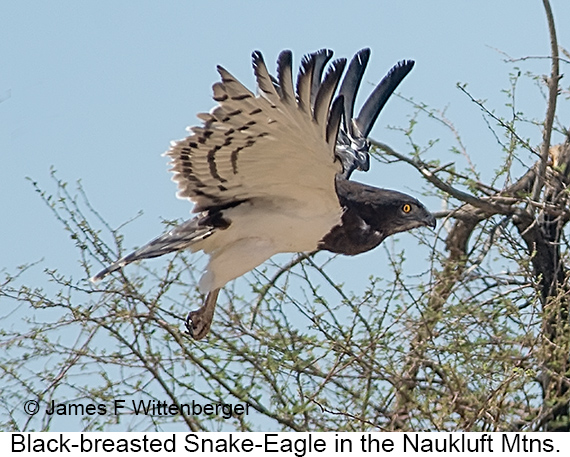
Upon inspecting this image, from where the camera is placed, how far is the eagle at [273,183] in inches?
193

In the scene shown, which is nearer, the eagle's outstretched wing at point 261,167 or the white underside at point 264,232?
the eagle's outstretched wing at point 261,167

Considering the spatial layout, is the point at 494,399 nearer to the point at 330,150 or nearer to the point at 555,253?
the point at 330,150

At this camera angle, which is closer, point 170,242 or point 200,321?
point 170,242

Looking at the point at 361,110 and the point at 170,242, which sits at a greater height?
the point at 361,110

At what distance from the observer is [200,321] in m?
5.95

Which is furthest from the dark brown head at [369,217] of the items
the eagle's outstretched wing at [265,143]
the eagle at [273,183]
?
the eagle's outstretched wing at [265,143]

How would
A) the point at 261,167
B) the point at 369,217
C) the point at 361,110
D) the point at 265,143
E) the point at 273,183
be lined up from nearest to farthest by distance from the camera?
the point at 265,143 → the point at 261,167 → the point at 273,183 → the point at 369,217 → the point at 361,110

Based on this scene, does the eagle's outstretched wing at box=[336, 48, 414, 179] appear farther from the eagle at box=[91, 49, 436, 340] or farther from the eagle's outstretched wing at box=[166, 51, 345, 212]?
the eagle's outstretched wing at box=[166, 51, 345, 212]

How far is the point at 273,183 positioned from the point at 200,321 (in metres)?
0.88

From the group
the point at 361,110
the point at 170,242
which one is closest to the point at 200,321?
the point at 170,242

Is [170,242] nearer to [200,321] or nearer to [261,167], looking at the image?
[200,321]

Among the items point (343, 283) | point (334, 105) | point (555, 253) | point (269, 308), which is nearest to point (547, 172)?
point (555, 253)

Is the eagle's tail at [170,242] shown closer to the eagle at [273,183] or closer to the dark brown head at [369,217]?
the eagle at [273,183]
